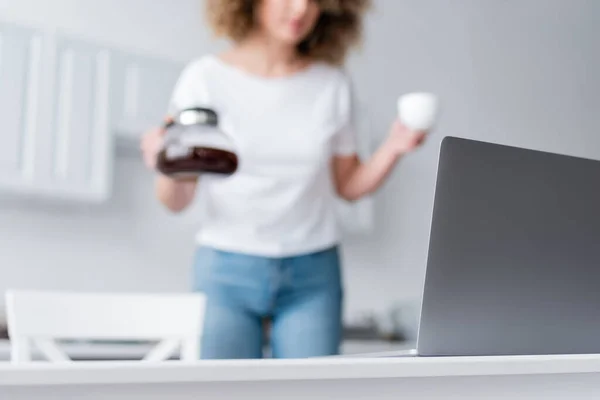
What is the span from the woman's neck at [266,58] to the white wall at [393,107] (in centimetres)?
92

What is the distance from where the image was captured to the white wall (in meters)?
2.26

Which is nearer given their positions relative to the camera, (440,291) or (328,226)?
(440,291)

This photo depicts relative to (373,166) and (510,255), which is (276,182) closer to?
(373,166)

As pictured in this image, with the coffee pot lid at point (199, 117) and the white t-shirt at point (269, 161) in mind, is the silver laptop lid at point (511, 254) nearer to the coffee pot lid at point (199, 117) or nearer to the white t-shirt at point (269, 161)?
the coffee pot lid at point (199, 117)

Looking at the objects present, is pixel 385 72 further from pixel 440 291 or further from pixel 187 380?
pixel 187 380

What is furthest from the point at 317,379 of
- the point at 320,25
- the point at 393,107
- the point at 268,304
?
the point at 393,107

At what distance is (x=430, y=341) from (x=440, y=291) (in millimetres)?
40

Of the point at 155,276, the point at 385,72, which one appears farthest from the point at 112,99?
the point at 385,72

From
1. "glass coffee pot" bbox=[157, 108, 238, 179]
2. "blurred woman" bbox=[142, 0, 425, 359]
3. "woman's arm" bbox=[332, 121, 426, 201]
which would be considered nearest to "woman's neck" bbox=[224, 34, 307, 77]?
"blurred woman" bbox=[142, 0, 425, 359]

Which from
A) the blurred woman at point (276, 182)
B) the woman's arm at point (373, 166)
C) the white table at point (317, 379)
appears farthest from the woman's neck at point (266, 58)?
the white table at point (317, 379)

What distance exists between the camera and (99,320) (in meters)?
1.25

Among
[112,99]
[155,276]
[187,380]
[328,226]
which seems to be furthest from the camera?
[155,276]

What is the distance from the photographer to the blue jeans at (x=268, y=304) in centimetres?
135

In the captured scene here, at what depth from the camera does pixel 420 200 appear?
3.04 meters
